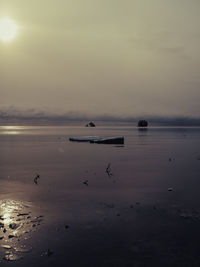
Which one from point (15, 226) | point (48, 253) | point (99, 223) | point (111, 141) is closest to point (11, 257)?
point (48, 253)

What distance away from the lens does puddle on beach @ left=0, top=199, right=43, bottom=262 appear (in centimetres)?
1017

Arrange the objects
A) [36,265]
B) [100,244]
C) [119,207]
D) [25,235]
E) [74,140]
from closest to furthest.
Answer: [36,265], [100,244], [25,235], [119,207], [74,140]

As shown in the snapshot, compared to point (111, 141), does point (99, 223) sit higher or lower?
higher

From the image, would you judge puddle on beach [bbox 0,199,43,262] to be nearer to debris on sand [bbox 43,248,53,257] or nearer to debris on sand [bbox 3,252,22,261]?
debris on sand [bbox 3,252,22,261]

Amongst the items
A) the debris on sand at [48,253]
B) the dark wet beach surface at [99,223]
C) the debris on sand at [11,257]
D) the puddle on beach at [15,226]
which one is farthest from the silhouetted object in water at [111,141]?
the debris on sand at [11,257]

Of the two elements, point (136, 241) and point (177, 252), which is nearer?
point (177, 252)

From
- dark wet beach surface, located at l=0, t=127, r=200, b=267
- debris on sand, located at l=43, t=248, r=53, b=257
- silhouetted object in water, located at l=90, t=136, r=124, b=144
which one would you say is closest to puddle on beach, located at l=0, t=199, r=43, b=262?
dark wet beach surface, located at l=0, t=127, r=200, b=267

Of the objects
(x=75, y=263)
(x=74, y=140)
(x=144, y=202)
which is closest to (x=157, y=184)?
(x=144, y=202)

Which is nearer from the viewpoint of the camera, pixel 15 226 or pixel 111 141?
pixel 15 226

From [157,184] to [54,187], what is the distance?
28.4 feet

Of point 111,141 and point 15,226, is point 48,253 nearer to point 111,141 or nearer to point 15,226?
point 15,226

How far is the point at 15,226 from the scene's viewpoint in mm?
12641

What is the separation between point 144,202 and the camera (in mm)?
17016

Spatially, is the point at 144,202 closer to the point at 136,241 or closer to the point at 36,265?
the point at 136,241
